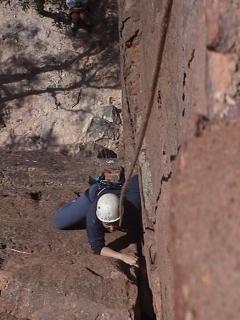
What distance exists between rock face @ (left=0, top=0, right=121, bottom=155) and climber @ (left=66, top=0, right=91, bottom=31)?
252 mm

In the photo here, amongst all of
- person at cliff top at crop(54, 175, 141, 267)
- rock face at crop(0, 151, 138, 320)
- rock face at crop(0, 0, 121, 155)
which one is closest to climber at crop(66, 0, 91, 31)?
rock face at crop(0, 0, 121, 155)

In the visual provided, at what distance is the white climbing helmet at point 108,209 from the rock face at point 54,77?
16.0 feet

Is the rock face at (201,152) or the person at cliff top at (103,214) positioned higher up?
the rock face at (201,152)

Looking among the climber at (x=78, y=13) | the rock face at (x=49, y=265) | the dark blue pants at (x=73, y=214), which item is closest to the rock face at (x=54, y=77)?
the climber at (x=78, y=13)

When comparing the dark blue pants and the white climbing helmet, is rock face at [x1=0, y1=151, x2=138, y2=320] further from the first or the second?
the white climbing helmet

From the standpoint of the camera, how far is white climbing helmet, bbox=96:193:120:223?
524 cm

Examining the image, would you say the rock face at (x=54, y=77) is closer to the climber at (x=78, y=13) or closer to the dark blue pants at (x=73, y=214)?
the climber at (x=78, y=13)

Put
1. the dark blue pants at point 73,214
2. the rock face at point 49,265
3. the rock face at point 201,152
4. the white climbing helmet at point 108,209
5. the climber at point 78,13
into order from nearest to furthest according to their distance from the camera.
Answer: the rock face at point 201,152 → the rock face at point 49,265 → the white climbing helmet at point 108,209 → the dark blue pants at point 73,214 → the climber at point 78,13

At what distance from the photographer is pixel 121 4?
19.7 ft

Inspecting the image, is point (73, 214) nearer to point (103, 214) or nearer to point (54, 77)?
point (103, 214)

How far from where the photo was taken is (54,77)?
11094 millimetres

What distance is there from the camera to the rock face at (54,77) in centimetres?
1066

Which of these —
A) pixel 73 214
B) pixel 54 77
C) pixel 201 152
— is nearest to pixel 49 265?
pixel 73 214

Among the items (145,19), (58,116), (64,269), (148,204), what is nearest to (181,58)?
(145,19)
